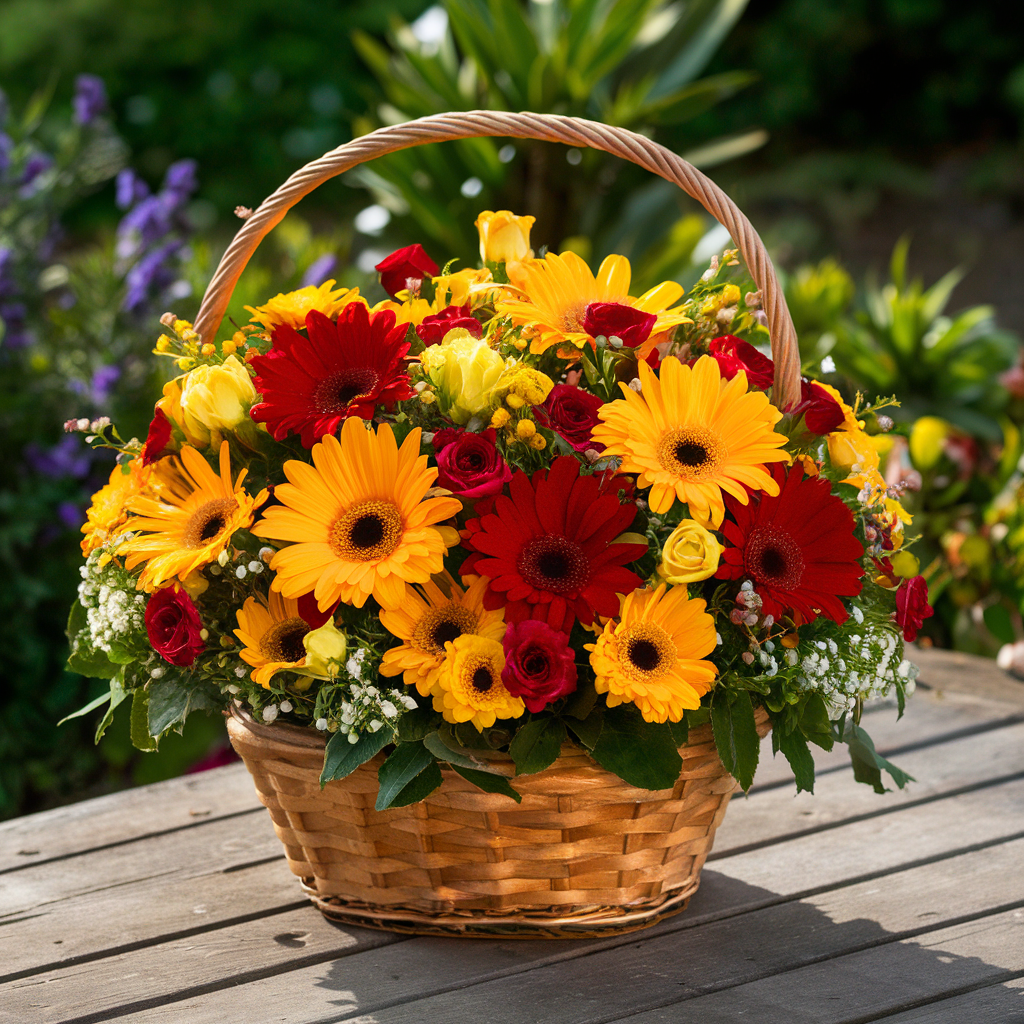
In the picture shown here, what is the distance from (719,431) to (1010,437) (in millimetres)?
1462

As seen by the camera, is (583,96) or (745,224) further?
(583,96)

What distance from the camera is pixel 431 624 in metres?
0.94

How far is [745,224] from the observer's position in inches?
40.1

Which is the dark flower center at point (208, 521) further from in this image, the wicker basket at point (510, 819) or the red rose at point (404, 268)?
the red rose at point (404, 268)

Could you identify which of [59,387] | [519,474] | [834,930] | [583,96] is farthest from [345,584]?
[583,96]

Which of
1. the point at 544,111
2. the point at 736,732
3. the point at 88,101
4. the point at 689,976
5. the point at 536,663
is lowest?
the point at 689,976

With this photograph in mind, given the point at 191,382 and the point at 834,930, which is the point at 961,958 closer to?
the point at 834,930

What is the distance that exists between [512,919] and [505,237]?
25.6 inches

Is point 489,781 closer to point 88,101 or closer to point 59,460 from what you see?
point 59,460

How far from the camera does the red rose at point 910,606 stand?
1.01m

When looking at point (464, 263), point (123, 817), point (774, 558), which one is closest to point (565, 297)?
point (774, 558)

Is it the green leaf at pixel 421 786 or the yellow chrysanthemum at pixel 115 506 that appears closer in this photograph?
the green leaf at pixel 421 786

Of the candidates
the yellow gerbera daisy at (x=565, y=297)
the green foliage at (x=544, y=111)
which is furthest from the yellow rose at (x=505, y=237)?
the green foliage at (x=544, y=111)

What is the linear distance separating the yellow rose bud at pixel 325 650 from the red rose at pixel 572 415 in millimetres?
244
